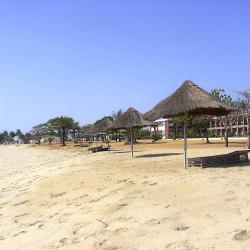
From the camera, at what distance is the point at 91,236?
8.36 m

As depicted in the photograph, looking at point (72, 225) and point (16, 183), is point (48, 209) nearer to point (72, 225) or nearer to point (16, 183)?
point (72, 225)

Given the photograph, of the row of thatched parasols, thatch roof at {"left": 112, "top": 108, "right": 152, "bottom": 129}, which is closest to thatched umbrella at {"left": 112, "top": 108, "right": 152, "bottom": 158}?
thatch roof at {"left": 112, "top": 108, "right": 152, "bottom": 129}

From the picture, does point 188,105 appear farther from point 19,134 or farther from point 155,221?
point 19,134

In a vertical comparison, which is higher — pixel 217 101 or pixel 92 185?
pixel 217 101

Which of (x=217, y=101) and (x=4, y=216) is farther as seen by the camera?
(x=217, y=101)

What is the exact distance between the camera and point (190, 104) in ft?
50.5

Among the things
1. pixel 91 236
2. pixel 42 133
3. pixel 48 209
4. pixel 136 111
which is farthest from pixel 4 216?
pixel 42 133

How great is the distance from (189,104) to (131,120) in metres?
9.39

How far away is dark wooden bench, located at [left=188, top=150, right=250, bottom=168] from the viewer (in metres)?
13.9

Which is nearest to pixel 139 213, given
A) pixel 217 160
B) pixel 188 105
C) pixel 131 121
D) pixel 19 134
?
pixel 217 160

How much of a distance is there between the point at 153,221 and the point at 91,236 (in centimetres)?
113

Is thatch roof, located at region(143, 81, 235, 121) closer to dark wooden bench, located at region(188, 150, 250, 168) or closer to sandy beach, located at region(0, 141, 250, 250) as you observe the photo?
dark wooden bench, located at region(188, 150, 250, 168)

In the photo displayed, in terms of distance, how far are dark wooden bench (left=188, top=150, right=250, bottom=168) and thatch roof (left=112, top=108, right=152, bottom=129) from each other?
9.51 meters

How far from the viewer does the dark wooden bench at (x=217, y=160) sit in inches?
546
